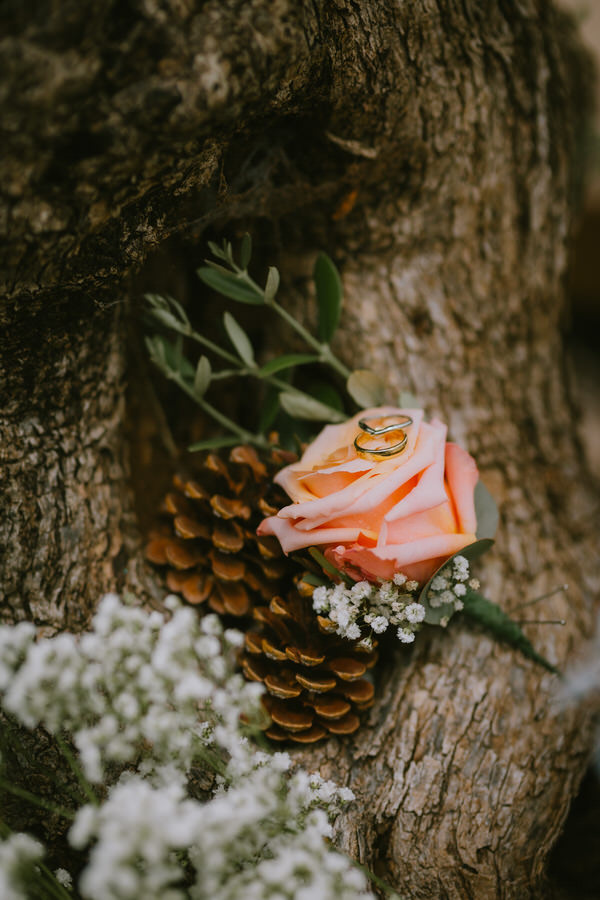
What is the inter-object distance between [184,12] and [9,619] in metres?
0.66

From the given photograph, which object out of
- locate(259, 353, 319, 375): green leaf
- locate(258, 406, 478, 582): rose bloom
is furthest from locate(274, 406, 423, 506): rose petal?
locate(259, 353, 319, 375): green leaf

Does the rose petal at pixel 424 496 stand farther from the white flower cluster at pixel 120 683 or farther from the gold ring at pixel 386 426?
the white flower cluster at pixel 120 683

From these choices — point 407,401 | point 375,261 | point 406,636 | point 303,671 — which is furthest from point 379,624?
point 375,261

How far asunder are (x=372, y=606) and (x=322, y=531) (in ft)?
0.37

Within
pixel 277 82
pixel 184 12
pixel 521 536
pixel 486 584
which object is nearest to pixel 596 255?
pixel 521 536

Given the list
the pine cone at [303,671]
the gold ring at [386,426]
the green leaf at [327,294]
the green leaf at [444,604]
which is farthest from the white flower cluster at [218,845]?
the green leaf at [327,294]

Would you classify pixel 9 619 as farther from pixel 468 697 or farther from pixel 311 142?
pixel 311 142

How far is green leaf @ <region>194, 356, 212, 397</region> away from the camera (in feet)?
2.75

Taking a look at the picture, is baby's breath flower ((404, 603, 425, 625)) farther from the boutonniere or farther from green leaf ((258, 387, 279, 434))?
green leaf ((258, 387, 279, 434))

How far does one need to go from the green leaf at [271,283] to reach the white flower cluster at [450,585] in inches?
15.9

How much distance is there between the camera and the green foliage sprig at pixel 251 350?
0.82m

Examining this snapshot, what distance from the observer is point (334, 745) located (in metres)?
0.80

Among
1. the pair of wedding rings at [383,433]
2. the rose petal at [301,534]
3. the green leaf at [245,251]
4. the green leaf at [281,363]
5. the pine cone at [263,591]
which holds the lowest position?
the pine cone at [263,591]

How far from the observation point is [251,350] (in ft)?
2.93
